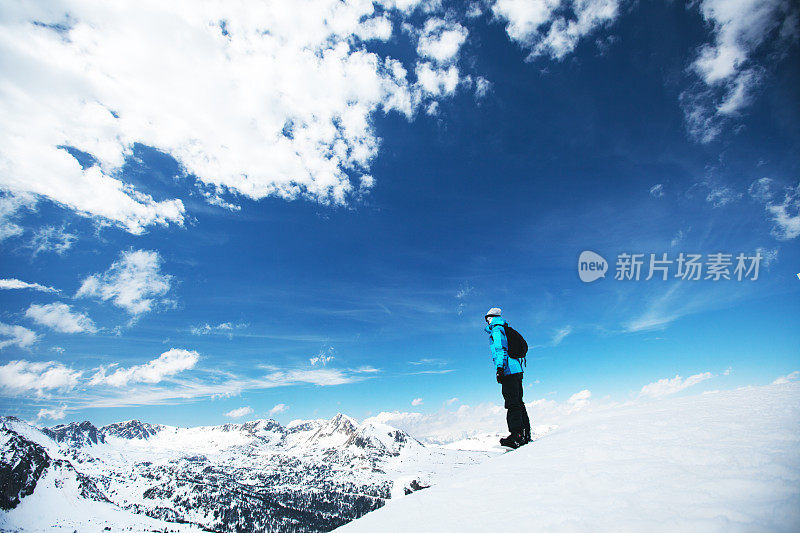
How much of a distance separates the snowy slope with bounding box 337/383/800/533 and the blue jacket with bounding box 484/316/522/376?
112 inches

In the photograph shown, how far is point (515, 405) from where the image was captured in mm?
9281

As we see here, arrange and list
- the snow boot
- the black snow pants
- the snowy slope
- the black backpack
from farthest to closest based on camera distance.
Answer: the black backpack < the black snow pants < the snow boot < the snowy slope

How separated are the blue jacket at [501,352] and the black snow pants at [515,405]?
0.83 feet

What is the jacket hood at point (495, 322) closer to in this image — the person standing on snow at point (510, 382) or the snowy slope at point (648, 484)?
the person standing on snow at point (510, 382)

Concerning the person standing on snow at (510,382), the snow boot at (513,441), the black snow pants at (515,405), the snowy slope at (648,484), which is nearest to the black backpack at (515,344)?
the person standing on snow at (510,382)

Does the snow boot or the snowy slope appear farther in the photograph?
the snow boot

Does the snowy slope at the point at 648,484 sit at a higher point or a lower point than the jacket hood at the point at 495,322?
lower

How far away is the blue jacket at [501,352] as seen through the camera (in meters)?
9.09

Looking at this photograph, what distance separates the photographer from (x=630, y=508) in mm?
3326

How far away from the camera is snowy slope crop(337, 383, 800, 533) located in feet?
9.85

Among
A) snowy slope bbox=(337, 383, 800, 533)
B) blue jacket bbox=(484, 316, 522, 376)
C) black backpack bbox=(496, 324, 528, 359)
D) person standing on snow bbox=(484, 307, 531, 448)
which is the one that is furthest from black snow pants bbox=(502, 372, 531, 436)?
snowy slope bbox=(337, 383, 800, 533)

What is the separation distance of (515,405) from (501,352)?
1.63 metres

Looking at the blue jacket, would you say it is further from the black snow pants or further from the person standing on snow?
the black snow pants

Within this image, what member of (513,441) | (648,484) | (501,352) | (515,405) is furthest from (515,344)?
(648,484)
